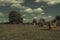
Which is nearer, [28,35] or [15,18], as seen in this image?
[28,35]

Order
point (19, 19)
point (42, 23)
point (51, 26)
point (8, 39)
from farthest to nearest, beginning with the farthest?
point (19, 19), point (42, 23), point (51, 26), point (8, 39)

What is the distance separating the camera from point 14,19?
7019 cm

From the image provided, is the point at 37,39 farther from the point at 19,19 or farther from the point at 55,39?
the point at 19,19

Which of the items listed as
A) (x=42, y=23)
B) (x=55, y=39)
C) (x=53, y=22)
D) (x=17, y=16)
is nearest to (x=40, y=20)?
(x=42, y=23)

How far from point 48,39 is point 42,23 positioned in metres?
41.0

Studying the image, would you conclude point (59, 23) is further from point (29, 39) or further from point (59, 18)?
point (29, 39)

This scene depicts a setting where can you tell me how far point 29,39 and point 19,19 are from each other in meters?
48.0

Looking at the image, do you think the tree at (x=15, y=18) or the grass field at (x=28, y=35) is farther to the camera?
the tree at (x=15, y=18)

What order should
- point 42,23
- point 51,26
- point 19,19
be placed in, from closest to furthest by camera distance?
point 51,26 → point 42,23 → point 19,19

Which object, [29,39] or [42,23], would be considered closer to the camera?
[29,39]

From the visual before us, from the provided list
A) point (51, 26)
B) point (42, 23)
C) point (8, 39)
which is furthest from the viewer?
point (42, 23)

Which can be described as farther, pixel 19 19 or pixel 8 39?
pixel 19 19

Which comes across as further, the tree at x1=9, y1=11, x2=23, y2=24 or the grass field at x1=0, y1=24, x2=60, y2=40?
the tree at x1=9, y1=11, x2=23, y2=24

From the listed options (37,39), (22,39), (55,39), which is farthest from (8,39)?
(55,39)
